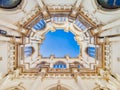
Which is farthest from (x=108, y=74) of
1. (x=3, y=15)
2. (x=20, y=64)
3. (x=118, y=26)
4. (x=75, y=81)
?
(x=3, y=15)

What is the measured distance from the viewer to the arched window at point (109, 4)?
1107 inches

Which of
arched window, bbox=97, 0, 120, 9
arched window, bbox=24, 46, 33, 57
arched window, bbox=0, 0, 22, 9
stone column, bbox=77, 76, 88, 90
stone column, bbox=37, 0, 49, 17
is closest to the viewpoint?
stone column, bbox=77, 76, 88, 90

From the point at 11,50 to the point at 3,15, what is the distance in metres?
4.32

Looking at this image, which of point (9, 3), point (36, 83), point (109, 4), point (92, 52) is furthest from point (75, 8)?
point (92, 52)

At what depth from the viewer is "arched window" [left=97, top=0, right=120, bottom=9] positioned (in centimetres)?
2812

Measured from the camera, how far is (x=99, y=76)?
91.1 feet

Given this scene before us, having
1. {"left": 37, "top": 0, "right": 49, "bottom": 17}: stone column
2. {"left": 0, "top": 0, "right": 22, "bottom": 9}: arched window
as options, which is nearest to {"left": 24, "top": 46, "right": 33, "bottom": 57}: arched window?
{"left": 37, "top": 0, "right": 49, "bottom": 17}: stone column

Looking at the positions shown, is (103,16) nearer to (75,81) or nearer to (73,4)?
(73,4)

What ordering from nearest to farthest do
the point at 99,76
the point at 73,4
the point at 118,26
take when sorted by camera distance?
1. the point at 118,26
2. the point at 99,76
3. the point at 73,4

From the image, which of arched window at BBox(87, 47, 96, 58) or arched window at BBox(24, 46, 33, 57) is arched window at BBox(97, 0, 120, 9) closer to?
arched window at BBox(87, 47, 96, 58)

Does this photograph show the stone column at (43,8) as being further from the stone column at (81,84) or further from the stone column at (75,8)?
the stone column at (81,84)

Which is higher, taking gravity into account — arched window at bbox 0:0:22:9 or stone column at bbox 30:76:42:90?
arched window at bbox 0:0:22:9

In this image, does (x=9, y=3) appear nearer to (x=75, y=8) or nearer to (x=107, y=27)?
(x=75, y=8)

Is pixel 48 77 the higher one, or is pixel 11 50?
pixel 11 50
